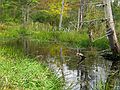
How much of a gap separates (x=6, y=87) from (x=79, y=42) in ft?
45.4

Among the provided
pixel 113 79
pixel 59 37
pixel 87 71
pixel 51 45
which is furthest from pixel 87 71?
pixel 59 37

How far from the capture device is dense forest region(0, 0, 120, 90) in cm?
923

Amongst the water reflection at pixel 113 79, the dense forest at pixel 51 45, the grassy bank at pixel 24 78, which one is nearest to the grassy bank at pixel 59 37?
the dense forest at pixel 51 45

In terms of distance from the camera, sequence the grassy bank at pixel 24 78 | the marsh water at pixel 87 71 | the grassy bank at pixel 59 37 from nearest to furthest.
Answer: the grassy bank at pixel 24 78 < the marsh water at pixel 87 71 < the grassy bank at pixel 59 37

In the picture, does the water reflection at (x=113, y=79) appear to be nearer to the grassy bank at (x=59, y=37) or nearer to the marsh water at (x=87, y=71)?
the marsh water at (x=87, y=71)

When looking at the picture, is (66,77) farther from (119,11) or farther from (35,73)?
(119,11)

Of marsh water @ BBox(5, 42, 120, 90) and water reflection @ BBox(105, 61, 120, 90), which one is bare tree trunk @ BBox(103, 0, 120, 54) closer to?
marsh water @ BBox(5, 42, 120, 90)

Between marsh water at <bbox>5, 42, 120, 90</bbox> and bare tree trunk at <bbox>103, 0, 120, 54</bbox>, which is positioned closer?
marsh water at <bbox>5, 42, 120, 90</bbox>

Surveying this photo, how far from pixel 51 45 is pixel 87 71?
9.32m

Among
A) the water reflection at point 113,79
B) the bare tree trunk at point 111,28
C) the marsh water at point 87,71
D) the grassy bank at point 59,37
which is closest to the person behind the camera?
the water reflection at point 113,79

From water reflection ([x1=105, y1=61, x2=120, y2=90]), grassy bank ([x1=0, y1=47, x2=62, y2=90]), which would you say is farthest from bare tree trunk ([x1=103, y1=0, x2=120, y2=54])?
grassy bank ([x1=0, y1=47, x2=62, y2=90])

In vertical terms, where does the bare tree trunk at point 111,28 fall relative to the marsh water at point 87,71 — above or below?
above

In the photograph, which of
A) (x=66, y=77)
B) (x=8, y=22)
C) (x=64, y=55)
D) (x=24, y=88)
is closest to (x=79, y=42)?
(x=64, y=55)

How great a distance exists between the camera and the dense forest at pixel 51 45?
30.3 ft
